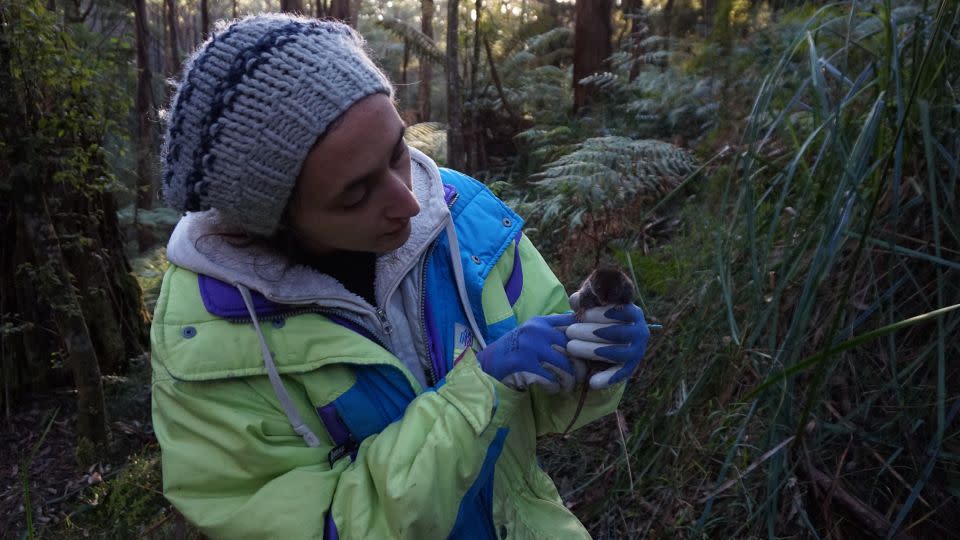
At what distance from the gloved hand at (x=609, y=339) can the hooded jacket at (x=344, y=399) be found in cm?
19

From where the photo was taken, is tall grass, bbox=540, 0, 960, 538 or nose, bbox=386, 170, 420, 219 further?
tall grass, bbox=540, 0, 960, 538

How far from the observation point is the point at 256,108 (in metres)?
1.43

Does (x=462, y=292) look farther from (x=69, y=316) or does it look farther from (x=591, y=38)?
(x=591, y=38)

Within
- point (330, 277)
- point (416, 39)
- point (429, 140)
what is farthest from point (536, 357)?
point (416, 39)

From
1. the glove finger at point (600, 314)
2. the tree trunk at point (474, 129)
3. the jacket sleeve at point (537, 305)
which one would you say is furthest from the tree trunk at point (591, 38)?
the glove finger at point (600, 314)

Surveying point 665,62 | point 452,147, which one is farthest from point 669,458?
point 665,62

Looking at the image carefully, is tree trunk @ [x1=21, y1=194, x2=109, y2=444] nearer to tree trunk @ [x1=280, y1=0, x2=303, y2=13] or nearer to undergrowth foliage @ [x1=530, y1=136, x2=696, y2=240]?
undergrowth foliage @ [x1=530, y1=136, x2=696, y2=240]

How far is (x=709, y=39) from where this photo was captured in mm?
6527

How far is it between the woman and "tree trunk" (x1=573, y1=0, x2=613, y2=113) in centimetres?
796

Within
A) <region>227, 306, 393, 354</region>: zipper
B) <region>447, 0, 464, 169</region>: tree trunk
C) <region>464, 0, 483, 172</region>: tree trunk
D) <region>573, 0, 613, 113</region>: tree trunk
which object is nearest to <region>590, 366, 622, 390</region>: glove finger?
<region>227, 306, 393, 354</region>: zipper

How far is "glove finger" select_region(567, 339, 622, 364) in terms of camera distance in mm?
1458

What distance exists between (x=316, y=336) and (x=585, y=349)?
0.62m

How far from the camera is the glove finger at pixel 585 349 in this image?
1.46m

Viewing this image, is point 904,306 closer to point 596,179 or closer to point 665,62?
point 596,179
